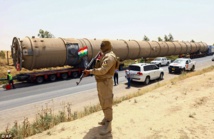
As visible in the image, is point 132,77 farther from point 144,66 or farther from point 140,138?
point 140,138

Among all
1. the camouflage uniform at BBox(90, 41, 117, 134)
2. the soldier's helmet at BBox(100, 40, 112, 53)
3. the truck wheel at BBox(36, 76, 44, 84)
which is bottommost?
the truck wheel at BBox(36, 76, 44, 84)

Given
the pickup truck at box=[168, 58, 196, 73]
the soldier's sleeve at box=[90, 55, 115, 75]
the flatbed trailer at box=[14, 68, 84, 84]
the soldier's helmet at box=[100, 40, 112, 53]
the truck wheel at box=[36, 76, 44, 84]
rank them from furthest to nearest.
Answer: the pickup truck at box=[168, 58, 196, 73], the truck wheel at box=[36, 76, 44, 84], the flatbed trailer at box=[14, 68, 84, 84], the soldier's helmet at box=[100, 40, 112, 53], the soldier's sleeve at box=[90, 55, 115, 75]

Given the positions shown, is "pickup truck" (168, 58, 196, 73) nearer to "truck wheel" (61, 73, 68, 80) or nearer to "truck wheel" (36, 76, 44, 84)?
"truck wheel" (61, 73, 68, 80)

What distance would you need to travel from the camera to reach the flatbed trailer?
19.8 meters

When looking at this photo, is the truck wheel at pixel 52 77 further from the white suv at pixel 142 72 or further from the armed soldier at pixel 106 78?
the armed soldier at pixel 106 78

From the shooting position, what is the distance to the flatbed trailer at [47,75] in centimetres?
1983

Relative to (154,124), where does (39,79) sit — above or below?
below

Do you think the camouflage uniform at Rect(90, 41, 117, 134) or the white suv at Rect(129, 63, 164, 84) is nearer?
the camouflage uniform at Rect(90, 41, 117, 134)

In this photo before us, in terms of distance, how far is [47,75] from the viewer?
68.4ft

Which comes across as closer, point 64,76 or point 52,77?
point 52,77

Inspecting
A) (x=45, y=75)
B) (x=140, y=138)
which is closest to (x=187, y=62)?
(x=45, y=75)

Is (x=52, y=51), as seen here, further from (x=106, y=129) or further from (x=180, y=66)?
(x=106, y=129)

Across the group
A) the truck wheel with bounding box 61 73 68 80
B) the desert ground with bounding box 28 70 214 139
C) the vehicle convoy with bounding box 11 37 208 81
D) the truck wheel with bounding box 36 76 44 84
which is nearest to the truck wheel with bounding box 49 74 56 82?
the vehicle convoy with bounding box 11 37 208 81

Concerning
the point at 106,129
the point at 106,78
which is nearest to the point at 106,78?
the point at 106,78
